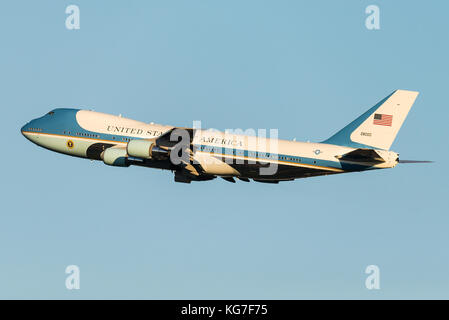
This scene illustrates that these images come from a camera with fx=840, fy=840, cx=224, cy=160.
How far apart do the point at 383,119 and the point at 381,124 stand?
0.44 metres

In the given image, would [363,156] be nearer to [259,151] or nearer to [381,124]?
[381,124]

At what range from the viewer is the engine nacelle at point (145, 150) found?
65188 millimetres

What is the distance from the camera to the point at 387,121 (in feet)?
217

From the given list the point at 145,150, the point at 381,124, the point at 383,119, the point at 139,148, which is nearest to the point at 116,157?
the point at 139,148

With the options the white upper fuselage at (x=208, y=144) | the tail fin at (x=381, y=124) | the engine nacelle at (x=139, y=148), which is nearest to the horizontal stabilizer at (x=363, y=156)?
the white upper fuselage at (x=208, y=144)

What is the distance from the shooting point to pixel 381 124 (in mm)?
66125

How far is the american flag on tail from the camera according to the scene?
65938 millimetres

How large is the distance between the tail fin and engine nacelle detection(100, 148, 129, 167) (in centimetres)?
1666

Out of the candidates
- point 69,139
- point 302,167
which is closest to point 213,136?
point 302,167

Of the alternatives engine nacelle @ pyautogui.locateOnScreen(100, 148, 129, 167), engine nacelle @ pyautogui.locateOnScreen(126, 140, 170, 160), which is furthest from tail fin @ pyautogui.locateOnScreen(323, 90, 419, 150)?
engine nacelle @ pyautogui.locateOnScreen(100, 148, 129, 167)

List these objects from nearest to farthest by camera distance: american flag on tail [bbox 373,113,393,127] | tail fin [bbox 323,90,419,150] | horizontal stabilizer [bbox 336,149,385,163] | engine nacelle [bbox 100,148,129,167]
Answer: horizontal stabilizer [bbox 336,149,385,163] < tail fin [bbox 323,90,419,150] < american flag on tail [bbox 373,113,393,127] < engine nacelle [bbox 100,148,129,167]

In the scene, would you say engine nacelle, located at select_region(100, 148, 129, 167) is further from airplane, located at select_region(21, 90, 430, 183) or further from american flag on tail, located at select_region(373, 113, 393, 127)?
american flag on tail, located at select_region(373, 113, 393, 127)
